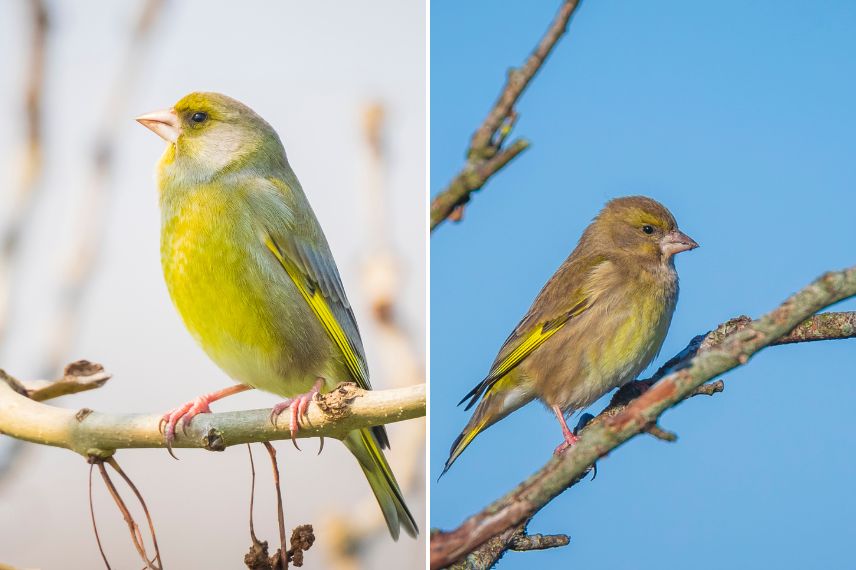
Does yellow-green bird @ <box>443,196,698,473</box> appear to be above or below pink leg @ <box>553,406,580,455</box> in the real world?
above

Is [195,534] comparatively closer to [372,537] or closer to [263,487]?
[263,487]

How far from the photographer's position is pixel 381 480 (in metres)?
2.29

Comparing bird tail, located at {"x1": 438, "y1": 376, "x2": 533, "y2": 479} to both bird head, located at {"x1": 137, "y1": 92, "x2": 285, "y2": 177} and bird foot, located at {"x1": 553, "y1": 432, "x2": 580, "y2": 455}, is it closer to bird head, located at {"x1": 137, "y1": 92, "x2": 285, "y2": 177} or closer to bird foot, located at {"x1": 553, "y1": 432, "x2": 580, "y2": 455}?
bird foot, located at {"x1": 553, "y1": 432, "x2": 580, "y2": 455}

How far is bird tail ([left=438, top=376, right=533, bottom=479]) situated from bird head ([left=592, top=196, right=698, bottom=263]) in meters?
0.44

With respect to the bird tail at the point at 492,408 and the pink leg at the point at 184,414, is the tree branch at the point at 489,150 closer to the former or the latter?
the pink leg at the point at 184,414

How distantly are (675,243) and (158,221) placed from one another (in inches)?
48.8

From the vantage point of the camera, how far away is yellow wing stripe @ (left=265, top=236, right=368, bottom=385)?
223 cm

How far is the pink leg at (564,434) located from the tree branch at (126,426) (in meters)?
0.65

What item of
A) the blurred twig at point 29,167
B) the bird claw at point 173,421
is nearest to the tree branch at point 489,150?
the bird claw at point 173,421

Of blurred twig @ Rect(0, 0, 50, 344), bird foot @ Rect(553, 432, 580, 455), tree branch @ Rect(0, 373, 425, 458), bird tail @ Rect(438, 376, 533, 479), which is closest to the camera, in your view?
tree branch @ Rect(0, 373, 425, 458)

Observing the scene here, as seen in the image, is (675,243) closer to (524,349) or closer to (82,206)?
(524,349)

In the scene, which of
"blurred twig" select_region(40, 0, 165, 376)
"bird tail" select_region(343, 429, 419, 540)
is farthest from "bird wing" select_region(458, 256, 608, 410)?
"blurred twig" select_region(40, 0, 165, 376)

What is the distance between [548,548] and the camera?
2268 mm

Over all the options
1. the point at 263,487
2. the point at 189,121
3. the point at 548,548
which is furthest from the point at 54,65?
the point at 548,548
